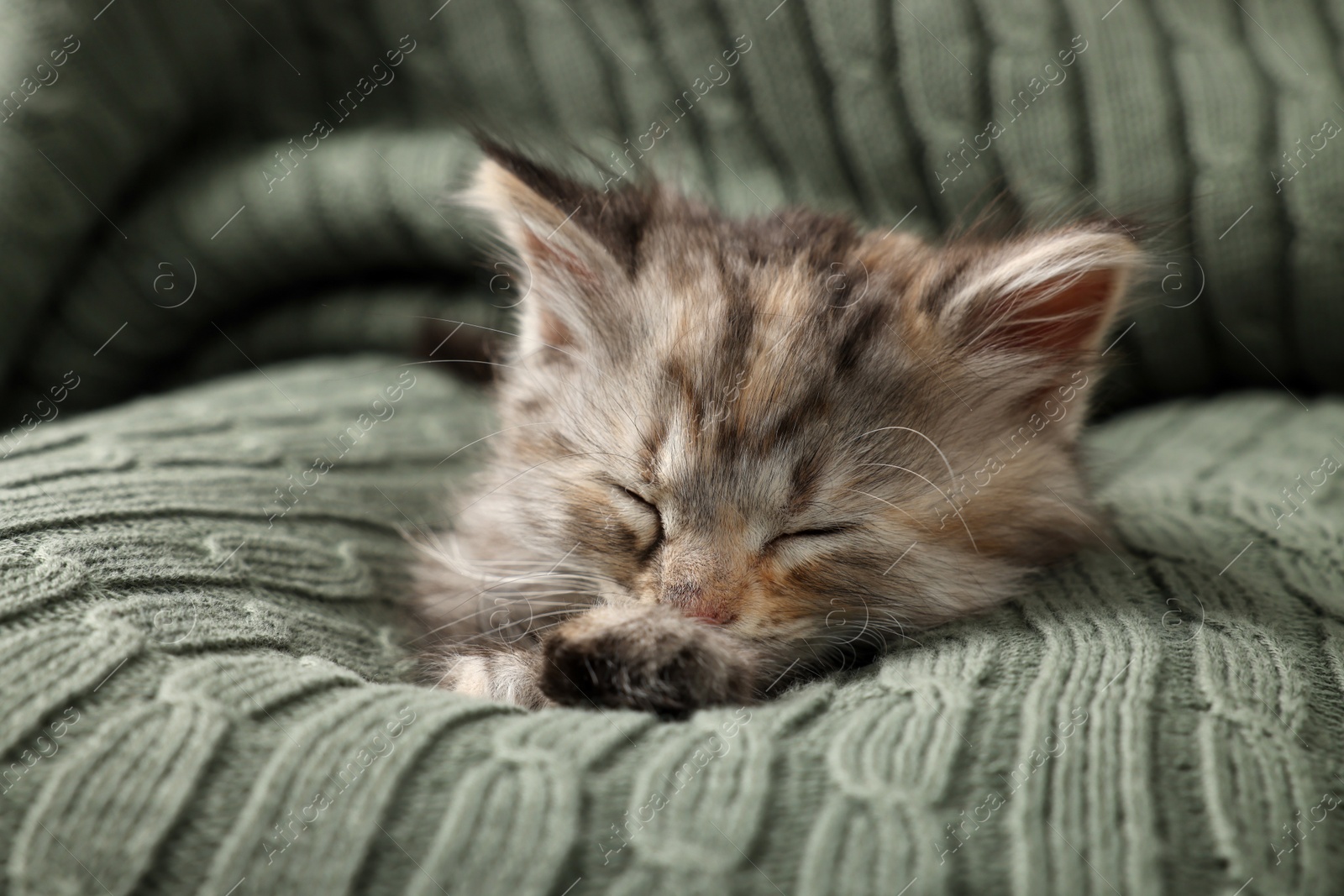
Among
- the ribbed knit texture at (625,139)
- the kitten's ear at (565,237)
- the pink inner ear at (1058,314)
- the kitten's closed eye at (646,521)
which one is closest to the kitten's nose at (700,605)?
the kitten's closed eye at (646,521)

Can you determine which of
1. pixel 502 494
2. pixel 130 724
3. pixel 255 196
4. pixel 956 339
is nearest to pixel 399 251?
pixel 255 196

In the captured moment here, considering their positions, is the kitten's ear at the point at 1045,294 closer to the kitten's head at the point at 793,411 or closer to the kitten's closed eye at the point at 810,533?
the kitten's head at the point at 793,411

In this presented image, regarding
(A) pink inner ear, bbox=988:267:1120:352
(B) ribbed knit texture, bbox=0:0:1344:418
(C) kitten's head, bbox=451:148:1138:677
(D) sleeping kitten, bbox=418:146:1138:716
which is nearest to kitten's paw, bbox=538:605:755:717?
(D) sleeping kitten, bbox=418:146:1138:716

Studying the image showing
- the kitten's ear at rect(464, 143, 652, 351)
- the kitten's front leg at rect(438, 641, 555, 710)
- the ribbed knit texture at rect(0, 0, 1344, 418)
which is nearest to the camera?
the kitten's front leg at rect(438, 641, 555, 710)

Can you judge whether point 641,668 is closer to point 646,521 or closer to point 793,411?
point 646,521

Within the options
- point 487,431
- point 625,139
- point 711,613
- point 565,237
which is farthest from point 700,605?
point 625,139

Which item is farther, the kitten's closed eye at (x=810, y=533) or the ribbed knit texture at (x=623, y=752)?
the kitten's closed eye at (x=810, y=533)

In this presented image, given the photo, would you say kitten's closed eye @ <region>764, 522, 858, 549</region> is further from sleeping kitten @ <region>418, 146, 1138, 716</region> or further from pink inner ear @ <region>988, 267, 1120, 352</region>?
pink inner ear @ <region>988, 267, 1120, 352</region>

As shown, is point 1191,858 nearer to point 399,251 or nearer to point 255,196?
point 399,251
